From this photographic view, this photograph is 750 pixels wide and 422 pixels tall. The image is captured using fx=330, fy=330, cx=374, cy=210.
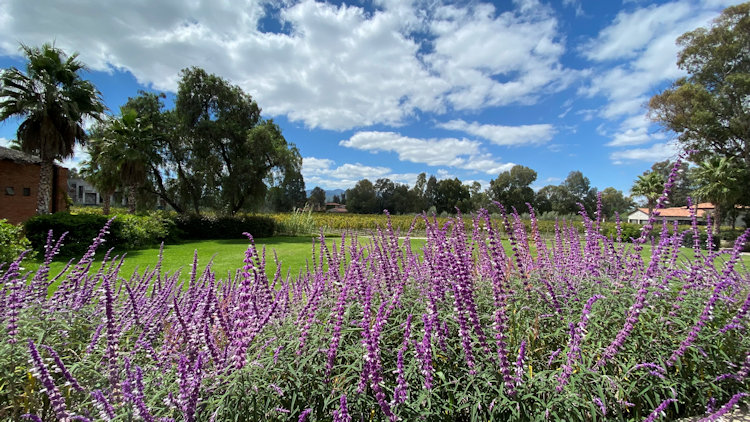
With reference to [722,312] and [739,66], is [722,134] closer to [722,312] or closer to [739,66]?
[739,66]

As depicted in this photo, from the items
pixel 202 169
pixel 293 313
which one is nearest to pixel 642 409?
pixel 293 313

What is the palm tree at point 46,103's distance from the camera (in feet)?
55.2

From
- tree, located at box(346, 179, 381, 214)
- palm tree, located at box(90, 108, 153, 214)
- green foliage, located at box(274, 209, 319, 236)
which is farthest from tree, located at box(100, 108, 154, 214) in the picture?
tree, located at box(346, 179, 381, 214)

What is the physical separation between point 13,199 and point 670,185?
3081 centimetres

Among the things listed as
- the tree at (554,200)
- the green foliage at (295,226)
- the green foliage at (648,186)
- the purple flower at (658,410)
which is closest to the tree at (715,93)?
the green foliage at (648,186)

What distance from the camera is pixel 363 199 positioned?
8912 cm

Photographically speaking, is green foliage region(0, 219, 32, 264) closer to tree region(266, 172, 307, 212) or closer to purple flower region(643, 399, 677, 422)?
purple flower region(643, 399, 677, 422)

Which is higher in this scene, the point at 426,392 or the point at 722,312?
the point at 722,312

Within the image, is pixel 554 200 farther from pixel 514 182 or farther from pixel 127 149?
pixel 127 149

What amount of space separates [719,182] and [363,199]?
2780 inches

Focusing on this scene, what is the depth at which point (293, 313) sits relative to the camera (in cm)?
278

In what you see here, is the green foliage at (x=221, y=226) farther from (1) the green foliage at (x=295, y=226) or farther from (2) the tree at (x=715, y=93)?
(2) the tree at (x=715, y=93)

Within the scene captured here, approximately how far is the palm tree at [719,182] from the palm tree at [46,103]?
4248 cm

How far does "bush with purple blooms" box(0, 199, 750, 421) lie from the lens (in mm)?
1687
